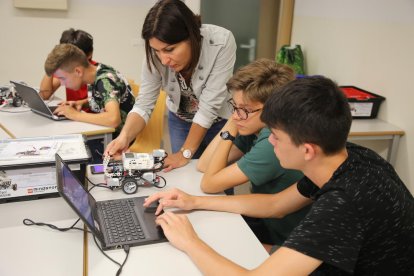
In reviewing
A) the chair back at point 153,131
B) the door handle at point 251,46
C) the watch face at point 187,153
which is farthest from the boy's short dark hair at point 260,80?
the door handle at point 251,46

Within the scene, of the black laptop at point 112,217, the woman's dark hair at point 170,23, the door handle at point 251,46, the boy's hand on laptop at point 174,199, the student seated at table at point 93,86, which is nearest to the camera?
the black laptop at point 112,217

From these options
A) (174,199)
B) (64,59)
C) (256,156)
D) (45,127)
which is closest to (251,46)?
(64,59)

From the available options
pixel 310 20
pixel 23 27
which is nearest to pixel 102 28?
pixel 23 27

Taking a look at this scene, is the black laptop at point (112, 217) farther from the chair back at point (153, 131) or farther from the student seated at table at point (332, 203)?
the chair back at point (153, 131)

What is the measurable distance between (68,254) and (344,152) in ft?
2.69

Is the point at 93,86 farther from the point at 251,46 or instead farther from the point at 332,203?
the point at 251,46

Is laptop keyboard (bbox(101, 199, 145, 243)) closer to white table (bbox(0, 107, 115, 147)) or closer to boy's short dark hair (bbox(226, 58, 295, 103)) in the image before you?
boy's short dark hair (bbox(226, 58, 295, 103))

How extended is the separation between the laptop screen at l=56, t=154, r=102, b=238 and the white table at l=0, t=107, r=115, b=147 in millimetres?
979

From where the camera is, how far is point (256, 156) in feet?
4.51

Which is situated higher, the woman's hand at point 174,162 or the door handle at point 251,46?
the door handle at point 251,46

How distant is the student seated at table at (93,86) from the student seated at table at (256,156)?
972mm

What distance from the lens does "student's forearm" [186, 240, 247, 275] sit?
98cm

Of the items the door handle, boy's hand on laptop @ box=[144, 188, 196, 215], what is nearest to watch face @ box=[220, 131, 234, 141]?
boy's hand on laptop @ box=[144, 188, 196, 215]

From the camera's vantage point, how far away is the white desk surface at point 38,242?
3.38 feet
